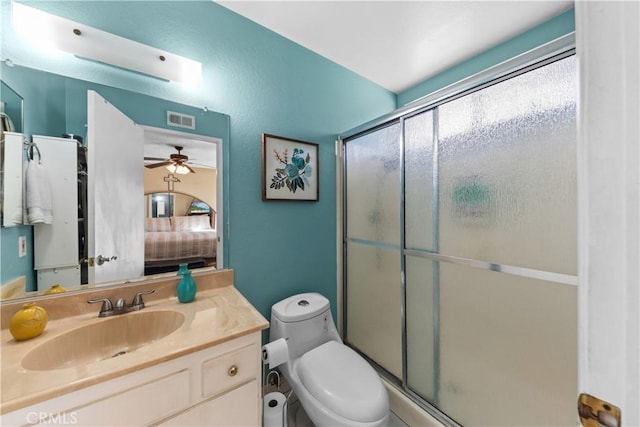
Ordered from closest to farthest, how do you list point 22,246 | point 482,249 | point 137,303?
point 22,246 < point 137,303 < point 482,249

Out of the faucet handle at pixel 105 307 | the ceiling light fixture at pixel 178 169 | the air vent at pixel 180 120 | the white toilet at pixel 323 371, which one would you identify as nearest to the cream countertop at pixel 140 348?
the faucet handle at pixel 105 307

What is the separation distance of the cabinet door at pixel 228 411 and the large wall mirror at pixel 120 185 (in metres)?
0.69

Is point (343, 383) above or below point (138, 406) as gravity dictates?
below

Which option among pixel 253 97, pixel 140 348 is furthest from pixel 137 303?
pixel 253 97

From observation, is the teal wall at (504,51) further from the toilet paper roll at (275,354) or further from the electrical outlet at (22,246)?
the electrical outlet at (22,246)

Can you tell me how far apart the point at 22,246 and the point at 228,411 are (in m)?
1.01

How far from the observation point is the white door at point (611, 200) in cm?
33

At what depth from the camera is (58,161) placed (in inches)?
40.6

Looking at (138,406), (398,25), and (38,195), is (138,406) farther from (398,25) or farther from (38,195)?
(398,25)

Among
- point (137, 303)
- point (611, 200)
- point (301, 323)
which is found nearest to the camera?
point (611, 200)

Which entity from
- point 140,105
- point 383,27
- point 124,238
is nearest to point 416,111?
point 383,27

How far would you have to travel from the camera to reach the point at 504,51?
1.75 meters

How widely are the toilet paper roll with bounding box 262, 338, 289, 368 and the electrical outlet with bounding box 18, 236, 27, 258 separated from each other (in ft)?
3.43

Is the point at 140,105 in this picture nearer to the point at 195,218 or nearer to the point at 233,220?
the point at 195,218
